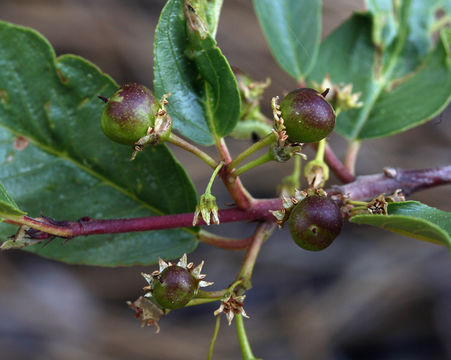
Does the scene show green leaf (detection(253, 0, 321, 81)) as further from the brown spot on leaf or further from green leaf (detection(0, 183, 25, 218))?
green leaf (detection(0, 183, 25, 218))

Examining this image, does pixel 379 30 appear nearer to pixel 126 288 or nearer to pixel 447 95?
pixel 447 95

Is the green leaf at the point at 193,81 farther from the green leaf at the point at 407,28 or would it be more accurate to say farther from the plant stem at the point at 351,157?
the green leaf at the point at 407,28

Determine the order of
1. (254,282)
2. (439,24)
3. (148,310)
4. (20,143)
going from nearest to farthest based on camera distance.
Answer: (148,310), (20,143), (439,24), (254,282)

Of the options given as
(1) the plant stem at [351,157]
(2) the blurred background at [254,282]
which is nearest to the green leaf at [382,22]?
(1) the plant stem at [351,157]

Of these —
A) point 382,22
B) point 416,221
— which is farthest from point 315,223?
point 382,22

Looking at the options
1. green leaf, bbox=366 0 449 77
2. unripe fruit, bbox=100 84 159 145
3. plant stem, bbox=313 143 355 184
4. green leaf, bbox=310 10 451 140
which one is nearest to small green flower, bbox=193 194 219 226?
unripe fruit, bbox=100 84 159 145

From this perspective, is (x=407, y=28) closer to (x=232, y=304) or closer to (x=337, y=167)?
(x=337, y=167)

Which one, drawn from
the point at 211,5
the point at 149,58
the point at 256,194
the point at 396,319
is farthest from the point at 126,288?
the point at 211,5
